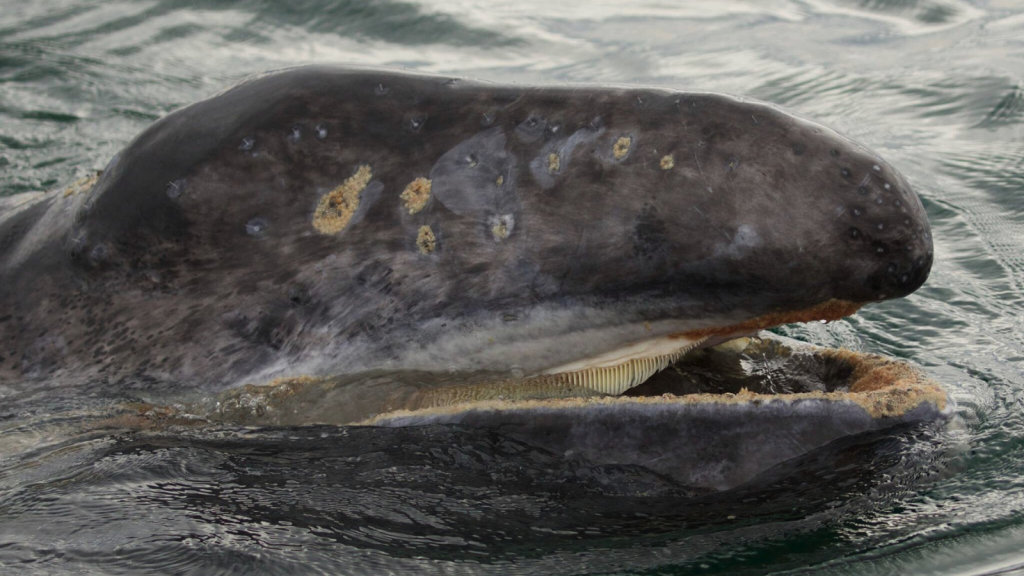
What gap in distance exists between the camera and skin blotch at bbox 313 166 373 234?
12.4 feet

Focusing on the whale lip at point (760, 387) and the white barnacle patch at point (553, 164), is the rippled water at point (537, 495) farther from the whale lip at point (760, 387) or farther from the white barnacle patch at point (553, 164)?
the white barnacle patch at point (553, 164)

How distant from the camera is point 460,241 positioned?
366cm

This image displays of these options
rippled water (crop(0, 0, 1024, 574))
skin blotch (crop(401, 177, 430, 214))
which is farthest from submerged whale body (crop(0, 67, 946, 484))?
rippled water (crop(0, 0, 1024, 574))

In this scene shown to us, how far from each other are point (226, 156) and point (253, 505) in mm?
1127

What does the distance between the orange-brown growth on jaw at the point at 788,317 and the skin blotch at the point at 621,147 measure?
57cm

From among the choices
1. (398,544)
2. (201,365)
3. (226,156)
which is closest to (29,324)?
(201,365)

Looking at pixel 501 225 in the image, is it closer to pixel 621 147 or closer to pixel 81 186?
pixel 621 147

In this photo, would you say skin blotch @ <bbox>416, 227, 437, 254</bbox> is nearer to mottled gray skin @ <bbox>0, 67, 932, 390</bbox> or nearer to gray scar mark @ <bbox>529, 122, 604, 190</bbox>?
mottled gray skin @ <bbox>0, 67, 932, 390</bbox>

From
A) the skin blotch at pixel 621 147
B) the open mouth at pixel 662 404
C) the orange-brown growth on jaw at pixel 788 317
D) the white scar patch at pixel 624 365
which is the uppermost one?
the skin blotch at pixel 621 147

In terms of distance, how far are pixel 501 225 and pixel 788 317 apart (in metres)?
0.91

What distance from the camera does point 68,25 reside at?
12.5 m

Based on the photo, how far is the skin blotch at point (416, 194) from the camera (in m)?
3.72

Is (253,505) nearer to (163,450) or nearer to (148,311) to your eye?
(163,450)

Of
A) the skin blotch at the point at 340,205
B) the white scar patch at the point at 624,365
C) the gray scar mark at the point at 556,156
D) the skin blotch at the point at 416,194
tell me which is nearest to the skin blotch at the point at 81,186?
the skin blotch at the point at 340,205
